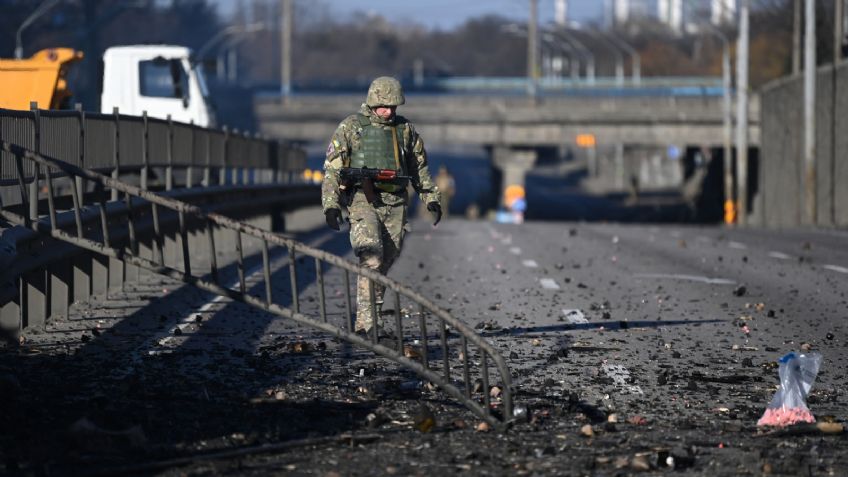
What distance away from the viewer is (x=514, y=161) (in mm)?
80750

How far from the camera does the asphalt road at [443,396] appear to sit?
746cm

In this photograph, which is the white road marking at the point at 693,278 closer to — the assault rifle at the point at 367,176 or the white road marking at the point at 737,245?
the assault rifle at the point at 367,176

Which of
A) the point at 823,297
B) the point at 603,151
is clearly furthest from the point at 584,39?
the point at 823,297

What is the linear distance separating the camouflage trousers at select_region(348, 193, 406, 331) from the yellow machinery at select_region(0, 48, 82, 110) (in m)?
11.2

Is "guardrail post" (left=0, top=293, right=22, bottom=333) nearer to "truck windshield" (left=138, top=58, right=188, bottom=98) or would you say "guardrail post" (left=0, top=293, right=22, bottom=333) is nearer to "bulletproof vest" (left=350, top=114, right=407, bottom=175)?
"bulletproof vest" (left=350, top=114, right=407, bottom=175)

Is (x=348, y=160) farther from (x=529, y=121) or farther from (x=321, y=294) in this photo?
(x=529, y=121)

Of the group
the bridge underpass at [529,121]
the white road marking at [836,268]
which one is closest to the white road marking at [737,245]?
the white road marking at [836,268]

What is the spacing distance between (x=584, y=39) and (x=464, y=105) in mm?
105617

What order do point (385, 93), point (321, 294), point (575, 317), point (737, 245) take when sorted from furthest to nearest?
point (737, 245) < point (575, 317) < point (385, 93) < point (321, 294)

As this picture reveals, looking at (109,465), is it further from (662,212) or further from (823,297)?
(662,212)

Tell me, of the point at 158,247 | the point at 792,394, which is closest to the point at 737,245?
the point at 158,247

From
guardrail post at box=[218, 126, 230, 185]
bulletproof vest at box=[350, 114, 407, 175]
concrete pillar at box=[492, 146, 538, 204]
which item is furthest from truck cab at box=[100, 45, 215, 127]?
concrete pillar at box=[492, 146, 538, 204]

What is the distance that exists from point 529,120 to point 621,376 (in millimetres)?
68650

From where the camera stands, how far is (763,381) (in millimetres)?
9914
